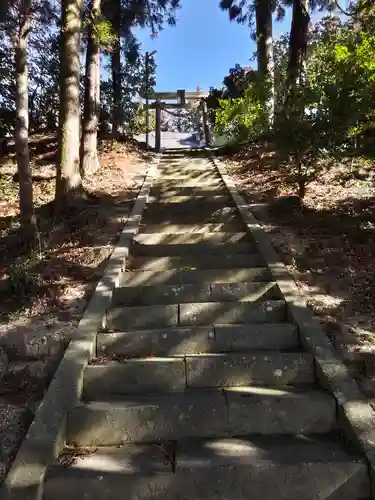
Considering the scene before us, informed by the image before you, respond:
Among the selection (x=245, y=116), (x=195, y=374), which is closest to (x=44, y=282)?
(x=195, y=374)

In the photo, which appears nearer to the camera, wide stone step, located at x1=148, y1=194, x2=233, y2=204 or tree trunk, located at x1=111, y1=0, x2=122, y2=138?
wide stone step, located at x1=148, y1=194, x2=233, y2=204

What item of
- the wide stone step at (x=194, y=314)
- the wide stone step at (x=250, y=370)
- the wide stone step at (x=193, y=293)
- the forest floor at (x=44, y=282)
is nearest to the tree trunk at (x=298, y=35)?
the forest floor at (x=44, y=282)

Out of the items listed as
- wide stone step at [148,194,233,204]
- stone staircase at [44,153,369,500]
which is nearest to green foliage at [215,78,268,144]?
wide stone step at [148,194,233,204]

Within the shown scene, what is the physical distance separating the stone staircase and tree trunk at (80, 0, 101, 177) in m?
4.69

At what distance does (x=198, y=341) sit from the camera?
3.40 m

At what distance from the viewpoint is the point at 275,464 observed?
2.40 meters

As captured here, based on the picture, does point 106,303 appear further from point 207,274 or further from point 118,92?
point 118,92

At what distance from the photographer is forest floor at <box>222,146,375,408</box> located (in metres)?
3.38

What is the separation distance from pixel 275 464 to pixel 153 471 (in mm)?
647

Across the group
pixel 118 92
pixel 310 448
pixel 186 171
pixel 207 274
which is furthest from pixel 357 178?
pixel 118 92

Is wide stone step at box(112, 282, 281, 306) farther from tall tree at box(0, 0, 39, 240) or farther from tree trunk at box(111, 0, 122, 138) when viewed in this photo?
tree trunk at box(111, 0, 122, 138)

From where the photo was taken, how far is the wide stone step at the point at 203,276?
429cm

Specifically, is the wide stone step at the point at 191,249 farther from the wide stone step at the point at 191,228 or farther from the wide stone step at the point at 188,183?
the wide stone step at the point at 188,183

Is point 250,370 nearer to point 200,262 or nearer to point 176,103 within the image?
point 200,262
